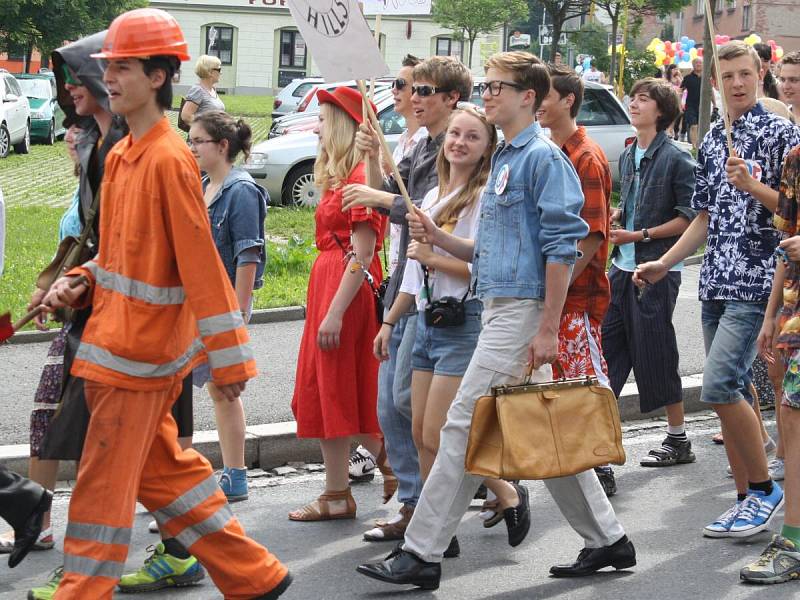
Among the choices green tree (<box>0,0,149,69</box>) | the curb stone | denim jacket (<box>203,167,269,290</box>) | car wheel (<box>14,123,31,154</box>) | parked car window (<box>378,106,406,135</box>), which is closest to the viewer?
denim jacket (<box>203,167,269,290</box>)

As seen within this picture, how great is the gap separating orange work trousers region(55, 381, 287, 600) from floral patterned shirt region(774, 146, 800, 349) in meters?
2.34

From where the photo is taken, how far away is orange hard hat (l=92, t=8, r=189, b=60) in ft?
13.8

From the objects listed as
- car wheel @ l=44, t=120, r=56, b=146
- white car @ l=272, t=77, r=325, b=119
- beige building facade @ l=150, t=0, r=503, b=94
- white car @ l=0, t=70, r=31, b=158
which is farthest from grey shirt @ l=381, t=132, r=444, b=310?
beige building facade @ l=150, t=0, r=503, b=94

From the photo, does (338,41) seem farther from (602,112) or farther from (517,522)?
(602,112)

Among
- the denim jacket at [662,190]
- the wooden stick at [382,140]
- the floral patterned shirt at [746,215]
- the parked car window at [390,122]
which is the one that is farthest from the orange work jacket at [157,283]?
the parked car window at [390,122]

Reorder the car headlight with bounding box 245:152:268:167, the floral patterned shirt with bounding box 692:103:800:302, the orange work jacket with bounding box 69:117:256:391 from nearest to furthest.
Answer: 1. the orange work jacket with bounding box 69:117:256:391
2. the floral patterned shirt with bounding box 692:103:800:302
3. the car headlight with bounding box 245:152:268:167

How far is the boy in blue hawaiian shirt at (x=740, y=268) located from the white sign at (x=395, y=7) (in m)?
1.51

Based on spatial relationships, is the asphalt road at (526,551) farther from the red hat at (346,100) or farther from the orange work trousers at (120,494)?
the red hat at (346,100)

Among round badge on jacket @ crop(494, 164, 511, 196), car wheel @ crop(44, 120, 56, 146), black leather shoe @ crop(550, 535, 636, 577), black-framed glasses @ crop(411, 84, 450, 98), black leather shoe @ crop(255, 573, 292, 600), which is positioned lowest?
car wheel @ crop(44, 120, 56, 146)

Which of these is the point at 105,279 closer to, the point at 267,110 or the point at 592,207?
the point at 592,207

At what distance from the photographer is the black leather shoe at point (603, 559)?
211 inches

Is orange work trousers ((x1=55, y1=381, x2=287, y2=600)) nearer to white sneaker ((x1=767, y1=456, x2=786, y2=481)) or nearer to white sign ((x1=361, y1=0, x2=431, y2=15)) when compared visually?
white sign ((x1=361, y1=0, x2=431, y2=15))

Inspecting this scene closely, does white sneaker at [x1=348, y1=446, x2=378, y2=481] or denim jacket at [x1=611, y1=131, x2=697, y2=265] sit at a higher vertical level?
denim jacket at [x1=611, y1=131, x2=697, y2=265]

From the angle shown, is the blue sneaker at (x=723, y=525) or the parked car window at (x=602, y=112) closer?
the blue sneaker at (x=723, y=525)
